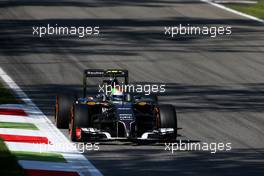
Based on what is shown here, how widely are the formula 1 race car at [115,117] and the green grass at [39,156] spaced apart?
1.16 metres

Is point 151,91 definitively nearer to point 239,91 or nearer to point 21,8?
point 239,91

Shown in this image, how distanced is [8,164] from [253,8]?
94.6 ft

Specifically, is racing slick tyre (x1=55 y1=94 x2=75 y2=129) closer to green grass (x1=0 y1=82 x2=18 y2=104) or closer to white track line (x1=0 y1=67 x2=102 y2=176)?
white track line (x1=0 y1=67 x2=102 y2=176)

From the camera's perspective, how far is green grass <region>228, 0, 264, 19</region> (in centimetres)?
4450

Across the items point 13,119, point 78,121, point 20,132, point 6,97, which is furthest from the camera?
point 6,97

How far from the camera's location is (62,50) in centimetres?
3503

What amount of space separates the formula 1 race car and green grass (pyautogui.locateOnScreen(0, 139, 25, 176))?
5.22 feet

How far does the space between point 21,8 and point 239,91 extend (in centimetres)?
1673

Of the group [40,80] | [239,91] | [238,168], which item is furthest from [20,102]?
[238,168]

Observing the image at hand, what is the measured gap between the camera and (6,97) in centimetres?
2641

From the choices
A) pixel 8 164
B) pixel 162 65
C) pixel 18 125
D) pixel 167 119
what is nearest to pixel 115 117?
pixel 167 119

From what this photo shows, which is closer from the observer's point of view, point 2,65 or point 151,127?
point 151,127

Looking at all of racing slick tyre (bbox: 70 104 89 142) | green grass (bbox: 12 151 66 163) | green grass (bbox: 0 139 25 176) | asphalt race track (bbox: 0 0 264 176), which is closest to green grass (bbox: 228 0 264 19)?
asphalt race track (bbox: 0 0 264 176)

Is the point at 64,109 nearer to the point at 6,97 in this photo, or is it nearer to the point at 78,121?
the point at 78,121
